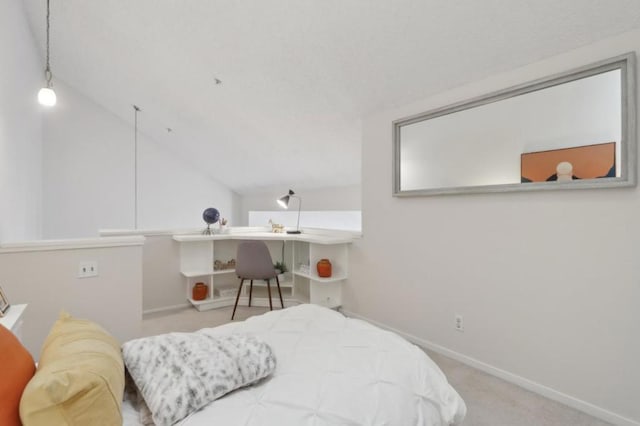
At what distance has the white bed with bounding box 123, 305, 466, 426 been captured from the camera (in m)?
0.99

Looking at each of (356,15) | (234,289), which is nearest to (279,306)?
(234,289)

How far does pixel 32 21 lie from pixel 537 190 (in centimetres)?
527

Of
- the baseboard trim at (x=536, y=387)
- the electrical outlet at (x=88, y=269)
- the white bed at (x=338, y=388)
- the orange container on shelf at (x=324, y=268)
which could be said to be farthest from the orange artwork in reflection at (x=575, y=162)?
the electrical outlet at (x=88, y=269)

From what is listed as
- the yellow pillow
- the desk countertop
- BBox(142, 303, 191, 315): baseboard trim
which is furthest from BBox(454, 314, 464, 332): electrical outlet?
BBox(142, 303, 191, 315): baseboard trim

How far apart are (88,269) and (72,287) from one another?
0.47ft

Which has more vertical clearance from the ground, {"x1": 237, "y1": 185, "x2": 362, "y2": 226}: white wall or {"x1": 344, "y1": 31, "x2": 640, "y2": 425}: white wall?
{"x1": 237, "y1": 185, "x2": 362, "y2": 226}: white wall

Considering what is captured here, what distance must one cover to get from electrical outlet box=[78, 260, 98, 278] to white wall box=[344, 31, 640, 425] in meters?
2.31

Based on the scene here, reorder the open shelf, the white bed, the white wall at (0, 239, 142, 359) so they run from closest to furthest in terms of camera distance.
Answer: the white bed < the white wall at (0, 239, 142, 359) < the open shelf

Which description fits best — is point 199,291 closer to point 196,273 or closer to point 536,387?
point 196,273

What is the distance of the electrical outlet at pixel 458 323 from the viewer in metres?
2.44

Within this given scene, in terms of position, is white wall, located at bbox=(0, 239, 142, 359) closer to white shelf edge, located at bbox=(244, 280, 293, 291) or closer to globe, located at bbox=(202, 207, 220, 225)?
globe, located at bbox=(202, 207, 220, 225)

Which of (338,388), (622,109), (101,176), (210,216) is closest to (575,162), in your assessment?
(622,109)

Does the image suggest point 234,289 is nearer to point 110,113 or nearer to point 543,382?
point 543,382

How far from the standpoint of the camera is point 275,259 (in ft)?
13.6
